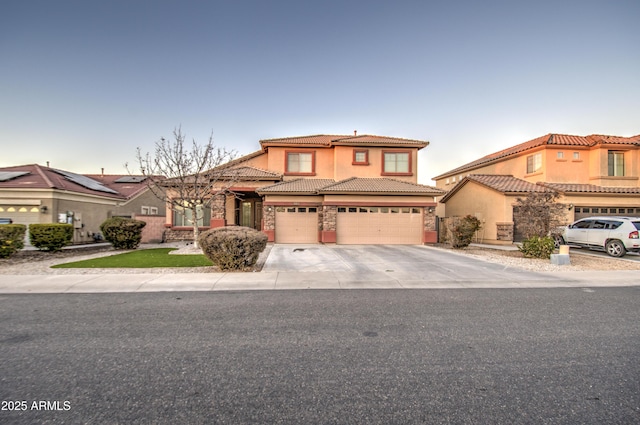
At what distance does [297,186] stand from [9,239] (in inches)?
544

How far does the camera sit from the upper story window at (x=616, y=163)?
21781 mm

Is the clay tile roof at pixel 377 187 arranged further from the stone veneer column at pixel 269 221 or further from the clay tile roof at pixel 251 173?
the clay tile roof at pixel 251 173

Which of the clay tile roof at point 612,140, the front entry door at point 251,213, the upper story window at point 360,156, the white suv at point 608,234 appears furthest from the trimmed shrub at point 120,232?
the clay tile roof at point 612,140

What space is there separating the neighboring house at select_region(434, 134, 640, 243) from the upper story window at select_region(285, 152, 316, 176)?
39.9ft

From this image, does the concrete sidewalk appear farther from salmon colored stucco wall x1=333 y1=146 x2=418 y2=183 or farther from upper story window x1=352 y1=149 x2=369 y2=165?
upper story window x1=352 y1=149 x2=369 y2=165

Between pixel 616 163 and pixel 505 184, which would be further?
pixel 616 163

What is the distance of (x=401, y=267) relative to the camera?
1080 cm

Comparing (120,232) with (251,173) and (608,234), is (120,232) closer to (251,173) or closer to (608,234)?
(251,173)

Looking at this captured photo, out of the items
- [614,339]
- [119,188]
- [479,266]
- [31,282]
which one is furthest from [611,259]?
[119,188]

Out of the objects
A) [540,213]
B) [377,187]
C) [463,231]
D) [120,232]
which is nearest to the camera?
[540,213]

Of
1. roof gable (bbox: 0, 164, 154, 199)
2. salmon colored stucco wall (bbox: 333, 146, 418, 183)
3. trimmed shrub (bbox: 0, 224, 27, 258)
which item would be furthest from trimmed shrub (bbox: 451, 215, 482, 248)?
roof gable (bbox: 0, 164, 154, 199)

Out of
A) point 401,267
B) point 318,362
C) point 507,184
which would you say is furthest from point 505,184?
point 318,362

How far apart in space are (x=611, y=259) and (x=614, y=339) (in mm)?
11982

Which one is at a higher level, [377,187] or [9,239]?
[377,187]
